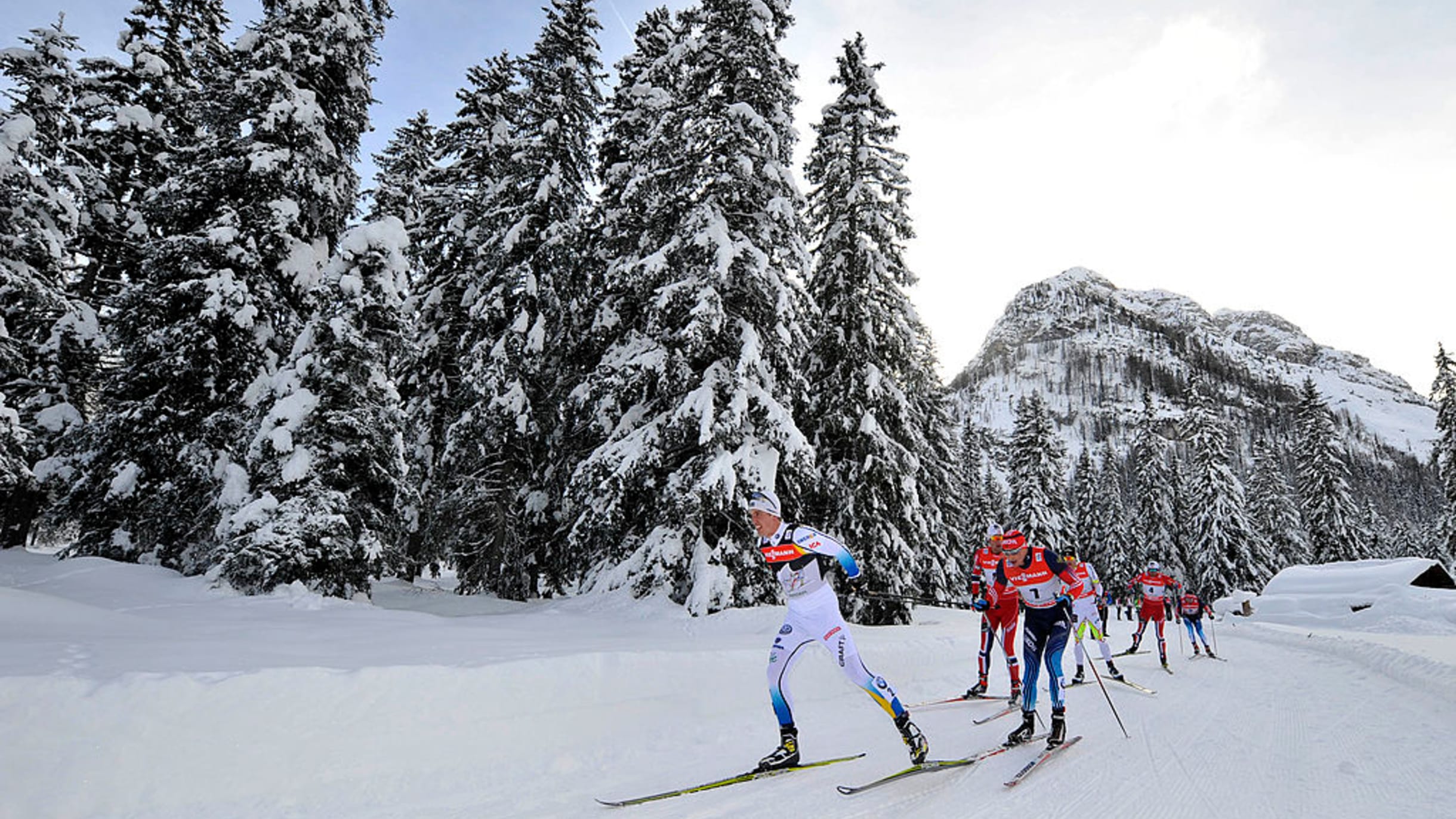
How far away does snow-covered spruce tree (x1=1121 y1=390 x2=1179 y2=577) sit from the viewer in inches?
1800

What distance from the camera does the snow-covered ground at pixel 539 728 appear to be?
4828 millimetres

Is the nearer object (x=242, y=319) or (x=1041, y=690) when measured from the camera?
(x=1041, y=690)

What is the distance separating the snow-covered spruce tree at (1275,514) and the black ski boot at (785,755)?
53.1m

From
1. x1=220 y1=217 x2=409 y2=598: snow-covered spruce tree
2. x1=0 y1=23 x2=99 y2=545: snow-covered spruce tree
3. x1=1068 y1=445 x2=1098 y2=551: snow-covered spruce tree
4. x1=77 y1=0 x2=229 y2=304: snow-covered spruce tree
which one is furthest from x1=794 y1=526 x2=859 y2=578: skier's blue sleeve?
x1=1068 y1=445 x2=1098 y2=551: snow-covered spruce tree

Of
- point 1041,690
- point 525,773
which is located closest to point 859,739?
point 525,773

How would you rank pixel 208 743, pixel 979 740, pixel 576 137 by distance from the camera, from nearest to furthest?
pixel 208 743
pixel 979 740
pixel 576 137

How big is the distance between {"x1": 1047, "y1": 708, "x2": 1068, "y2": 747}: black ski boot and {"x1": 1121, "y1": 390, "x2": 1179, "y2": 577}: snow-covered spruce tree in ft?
152

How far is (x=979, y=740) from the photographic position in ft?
23.2

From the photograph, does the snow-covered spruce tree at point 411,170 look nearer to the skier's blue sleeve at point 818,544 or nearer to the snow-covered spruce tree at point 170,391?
the snow-covered spruce tree at point 170,391

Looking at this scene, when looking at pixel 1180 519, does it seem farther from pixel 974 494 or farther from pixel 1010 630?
pixel 1010 630

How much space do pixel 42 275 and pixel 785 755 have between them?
66.7 ft

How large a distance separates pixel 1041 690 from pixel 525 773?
7986 mm

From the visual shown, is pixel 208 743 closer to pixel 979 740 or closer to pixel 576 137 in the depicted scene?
pixel 979 740

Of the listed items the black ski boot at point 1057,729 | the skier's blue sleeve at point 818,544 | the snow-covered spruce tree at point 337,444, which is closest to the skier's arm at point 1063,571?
the black ski boot at point 1057,729
